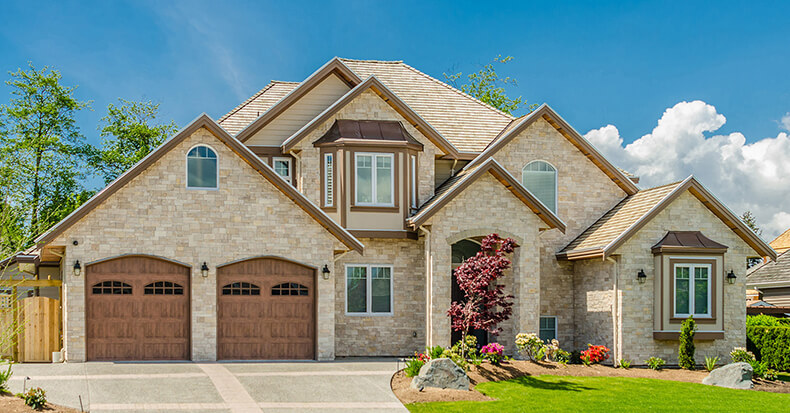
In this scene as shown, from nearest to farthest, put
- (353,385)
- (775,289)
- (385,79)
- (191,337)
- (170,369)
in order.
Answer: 1. (353,385)
2. (170,369)
3. (191,337)
4. (385,79)
5. (775,289)

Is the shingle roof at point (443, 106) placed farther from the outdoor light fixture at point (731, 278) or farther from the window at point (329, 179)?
the outdoor light fixture at point (731, 278)

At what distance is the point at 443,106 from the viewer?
2662 cm

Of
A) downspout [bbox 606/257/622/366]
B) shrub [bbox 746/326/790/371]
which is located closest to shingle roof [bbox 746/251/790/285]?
shrub [bbox 746/326/790/371]

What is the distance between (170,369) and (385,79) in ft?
43.2

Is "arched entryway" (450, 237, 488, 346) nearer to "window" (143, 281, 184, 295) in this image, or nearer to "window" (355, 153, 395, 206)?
"window" (355, 153, 395, 206)

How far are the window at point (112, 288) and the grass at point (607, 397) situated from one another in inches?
326

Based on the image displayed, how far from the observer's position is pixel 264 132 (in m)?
23.6

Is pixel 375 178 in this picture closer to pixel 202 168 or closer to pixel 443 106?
pixel 202 168

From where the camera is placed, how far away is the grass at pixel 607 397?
1584 centimetres

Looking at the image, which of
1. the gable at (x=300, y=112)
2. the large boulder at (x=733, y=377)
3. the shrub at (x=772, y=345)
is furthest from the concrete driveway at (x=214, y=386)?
the shrub at (x=772, y=345)

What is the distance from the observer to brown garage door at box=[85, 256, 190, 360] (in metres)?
19.4

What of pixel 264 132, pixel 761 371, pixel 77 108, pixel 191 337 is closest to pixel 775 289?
pixel 761 371

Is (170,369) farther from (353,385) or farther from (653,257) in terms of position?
(653,257)

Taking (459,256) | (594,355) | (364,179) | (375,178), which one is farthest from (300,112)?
(594,355)
